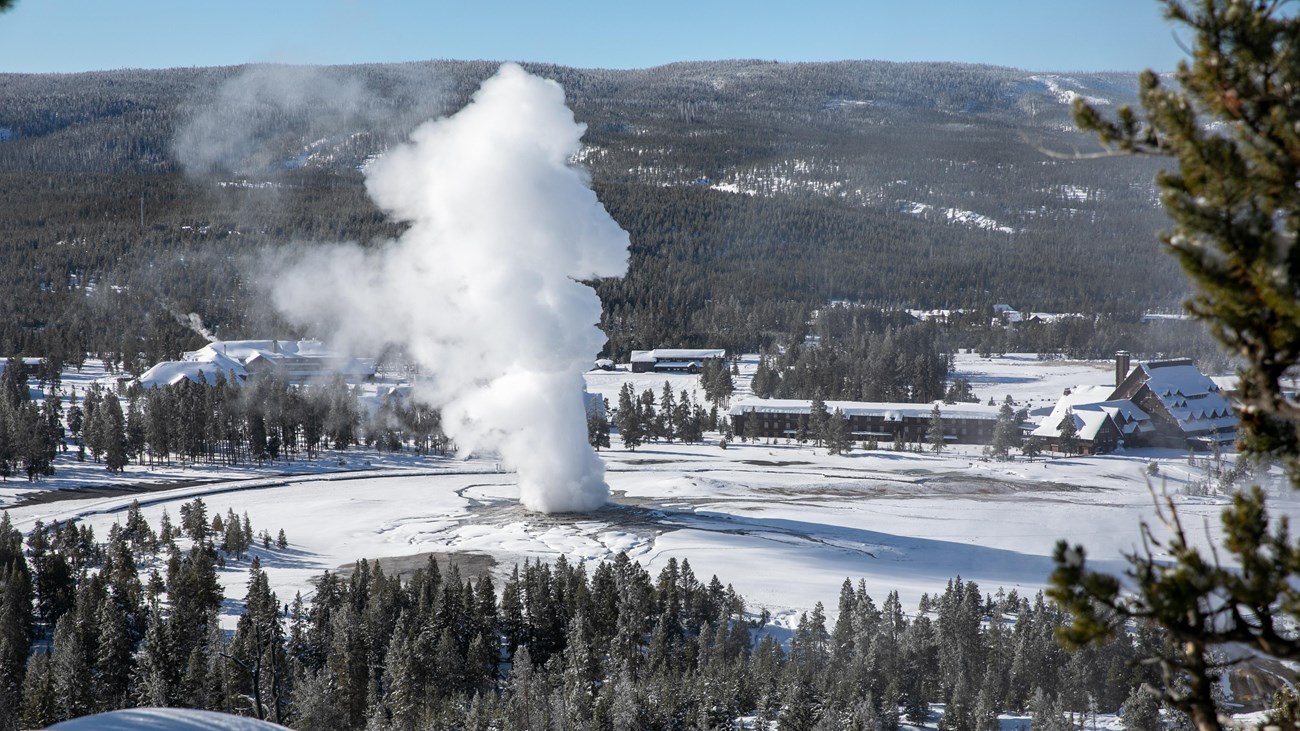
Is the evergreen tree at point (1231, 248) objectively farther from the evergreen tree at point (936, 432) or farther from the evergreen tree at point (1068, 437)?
the evergreen tree at point (1068, 437)

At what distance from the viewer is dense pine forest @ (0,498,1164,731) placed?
26609 mm

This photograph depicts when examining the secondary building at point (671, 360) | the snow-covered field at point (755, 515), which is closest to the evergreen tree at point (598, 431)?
the snow-covered field at point (755, 515)

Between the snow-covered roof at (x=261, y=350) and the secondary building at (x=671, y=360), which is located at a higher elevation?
the snow-covered roof at (x=261, y=350)

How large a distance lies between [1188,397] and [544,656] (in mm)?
72350

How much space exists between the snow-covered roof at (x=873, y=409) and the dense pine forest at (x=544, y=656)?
54.1 m

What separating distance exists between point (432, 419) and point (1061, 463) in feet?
155

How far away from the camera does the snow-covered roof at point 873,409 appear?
90.9m

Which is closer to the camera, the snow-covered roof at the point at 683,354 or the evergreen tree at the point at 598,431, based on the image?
the evergreen tree at the point at 598,431

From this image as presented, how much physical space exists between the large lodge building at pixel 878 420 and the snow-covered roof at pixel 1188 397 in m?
12.6

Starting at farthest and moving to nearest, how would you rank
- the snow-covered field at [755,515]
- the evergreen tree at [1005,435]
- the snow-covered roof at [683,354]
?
the snow-covered roof at [683,354] < the evergreen tree at [1005,435] < the snow-covered field at [755,515]

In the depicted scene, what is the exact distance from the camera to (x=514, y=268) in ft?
162

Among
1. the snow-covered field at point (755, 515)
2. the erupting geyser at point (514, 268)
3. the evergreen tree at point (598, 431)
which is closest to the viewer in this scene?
the snow-covered field at point (755, 515)

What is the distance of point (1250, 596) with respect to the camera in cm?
595

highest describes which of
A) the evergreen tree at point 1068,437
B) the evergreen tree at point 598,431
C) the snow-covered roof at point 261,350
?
the snow-covered roof at point 261,350
